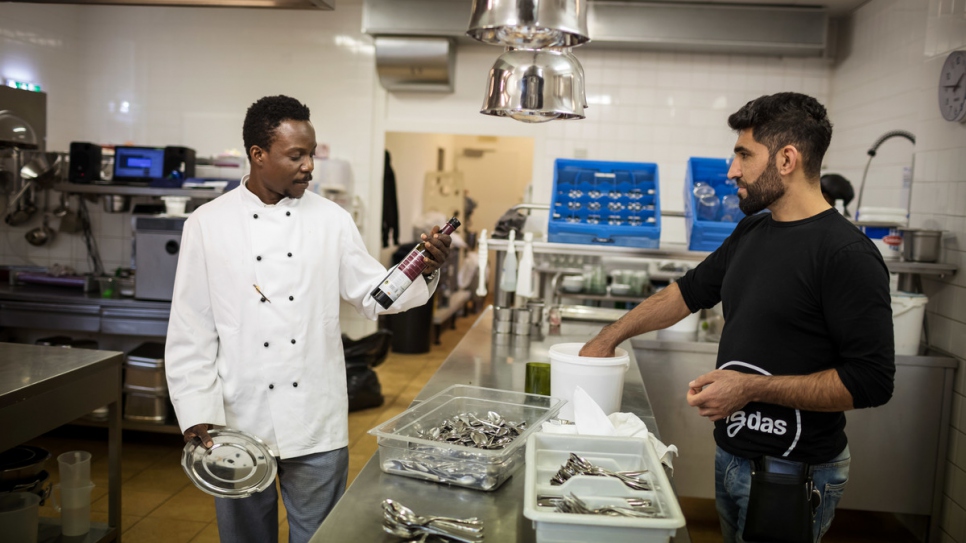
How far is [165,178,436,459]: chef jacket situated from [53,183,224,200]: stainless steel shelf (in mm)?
2898

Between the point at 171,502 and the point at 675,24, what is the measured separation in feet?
15.6

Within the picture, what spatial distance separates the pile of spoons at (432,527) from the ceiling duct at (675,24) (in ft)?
16.3

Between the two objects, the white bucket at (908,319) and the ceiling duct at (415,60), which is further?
Result: the ceiling duct at (415,60)

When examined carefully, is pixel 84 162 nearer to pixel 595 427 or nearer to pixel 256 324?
pixel 256 324

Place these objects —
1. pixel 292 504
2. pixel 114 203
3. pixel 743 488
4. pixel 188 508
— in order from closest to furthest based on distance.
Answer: pixel 743 488 → pixel 292 504 → pixel 188 508 → pixel 114 203

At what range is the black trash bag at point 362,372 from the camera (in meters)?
5.50

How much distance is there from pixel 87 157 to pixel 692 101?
459cm

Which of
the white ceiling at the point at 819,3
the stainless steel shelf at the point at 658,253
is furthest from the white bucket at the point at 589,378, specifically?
the white ceiling at the point at 819,3

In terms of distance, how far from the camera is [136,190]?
5219 millimetres

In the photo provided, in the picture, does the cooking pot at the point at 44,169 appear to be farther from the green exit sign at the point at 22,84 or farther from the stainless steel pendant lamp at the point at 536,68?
the stainless steel pendant lamp at the point at 536,68

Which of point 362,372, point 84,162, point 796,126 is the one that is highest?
point 796,126

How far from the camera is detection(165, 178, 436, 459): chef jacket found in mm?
2166

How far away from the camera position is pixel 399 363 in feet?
23.5

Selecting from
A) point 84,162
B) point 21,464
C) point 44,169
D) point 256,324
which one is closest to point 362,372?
point 84,162
